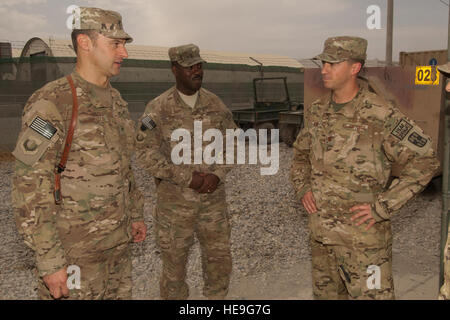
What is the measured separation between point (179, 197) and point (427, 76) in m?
5.09

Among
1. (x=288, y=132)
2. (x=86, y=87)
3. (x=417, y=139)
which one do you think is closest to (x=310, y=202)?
(x=417, y=139)

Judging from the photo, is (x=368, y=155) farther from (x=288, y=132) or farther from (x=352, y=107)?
(x=288, y=132)

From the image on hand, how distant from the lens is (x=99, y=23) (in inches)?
88.8

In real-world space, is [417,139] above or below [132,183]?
above

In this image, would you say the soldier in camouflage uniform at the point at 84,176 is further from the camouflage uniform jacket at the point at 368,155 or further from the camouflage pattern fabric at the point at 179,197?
the camouflage uniform jacket at the point at 368,155

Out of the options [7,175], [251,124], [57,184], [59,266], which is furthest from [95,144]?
[251,124]

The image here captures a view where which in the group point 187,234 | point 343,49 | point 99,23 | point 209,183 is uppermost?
point 99,23

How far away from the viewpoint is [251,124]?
1280 cm

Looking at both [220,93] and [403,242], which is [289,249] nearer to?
[403,242]

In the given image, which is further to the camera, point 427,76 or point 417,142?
point 427,76

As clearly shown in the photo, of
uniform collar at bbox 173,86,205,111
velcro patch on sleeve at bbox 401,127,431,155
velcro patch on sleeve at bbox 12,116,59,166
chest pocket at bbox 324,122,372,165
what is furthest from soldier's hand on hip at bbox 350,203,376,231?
velcro patch on sleeve at bbox 12,116,59,166

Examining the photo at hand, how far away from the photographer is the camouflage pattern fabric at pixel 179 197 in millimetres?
3254

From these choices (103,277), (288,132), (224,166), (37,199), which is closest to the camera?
(37,199)

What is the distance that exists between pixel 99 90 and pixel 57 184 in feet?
1.92
